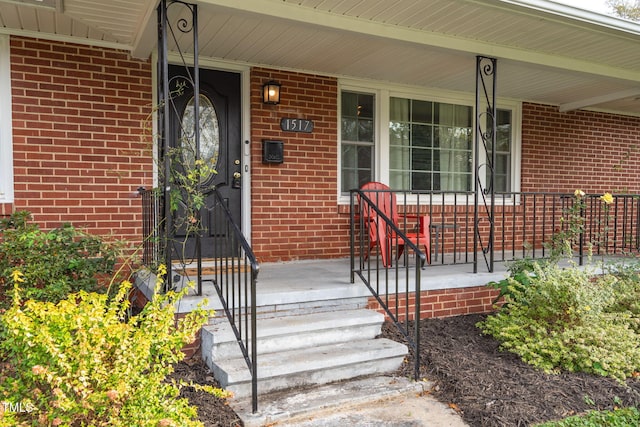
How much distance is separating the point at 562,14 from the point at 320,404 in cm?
335

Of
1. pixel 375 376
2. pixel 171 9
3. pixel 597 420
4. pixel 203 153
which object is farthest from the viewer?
pixel 203 153

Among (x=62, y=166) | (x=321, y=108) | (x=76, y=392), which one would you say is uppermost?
(x=321, y=108)

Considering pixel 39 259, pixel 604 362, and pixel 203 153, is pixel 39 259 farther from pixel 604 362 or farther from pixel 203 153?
pixel 604 362

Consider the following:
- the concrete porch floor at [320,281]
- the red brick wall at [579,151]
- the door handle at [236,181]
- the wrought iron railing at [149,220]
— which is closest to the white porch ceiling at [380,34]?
the door handle at [236,181]

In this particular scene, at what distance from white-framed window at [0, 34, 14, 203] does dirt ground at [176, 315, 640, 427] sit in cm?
231

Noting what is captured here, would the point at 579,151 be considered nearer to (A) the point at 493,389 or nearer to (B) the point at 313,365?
(A) the point at 493,389

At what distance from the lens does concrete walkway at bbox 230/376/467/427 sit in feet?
8.38

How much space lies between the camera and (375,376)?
10.2 ft

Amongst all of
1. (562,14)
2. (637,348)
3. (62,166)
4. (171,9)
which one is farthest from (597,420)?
(62,166)

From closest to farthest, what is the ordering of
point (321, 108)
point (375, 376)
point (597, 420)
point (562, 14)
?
point (597, 420) < point (375, 376) < point (562, 14) < point (321, 108)

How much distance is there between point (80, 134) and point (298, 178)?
2.11m

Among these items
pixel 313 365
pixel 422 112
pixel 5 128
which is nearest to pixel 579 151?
pixel 422 112

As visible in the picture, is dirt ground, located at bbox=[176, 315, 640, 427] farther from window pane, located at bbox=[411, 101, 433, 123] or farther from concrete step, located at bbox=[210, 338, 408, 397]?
window pane, located at bbox=[411, 101, 433, 123]

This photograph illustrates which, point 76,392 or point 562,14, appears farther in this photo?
point 562,14
